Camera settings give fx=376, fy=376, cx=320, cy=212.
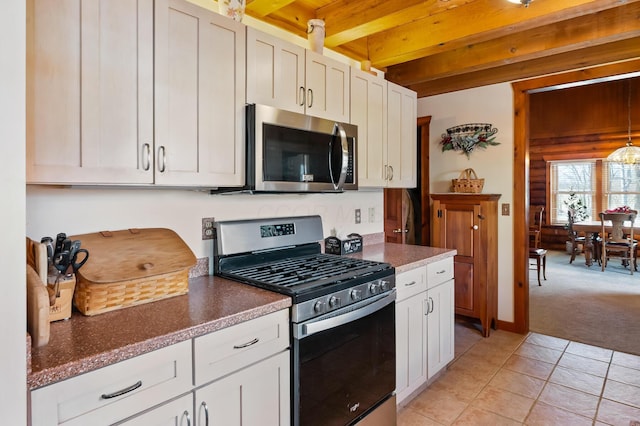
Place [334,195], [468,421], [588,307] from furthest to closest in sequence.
Result: 1. [588,307]
2. [334,195]
3. [468,421]

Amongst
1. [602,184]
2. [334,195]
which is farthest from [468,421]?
[602,184]

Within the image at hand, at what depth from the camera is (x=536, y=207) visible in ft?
28.0

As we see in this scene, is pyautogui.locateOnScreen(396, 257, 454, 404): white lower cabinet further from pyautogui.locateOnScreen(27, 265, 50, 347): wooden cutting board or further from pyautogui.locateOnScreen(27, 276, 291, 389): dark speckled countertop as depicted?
pyautogui.locateOnScreen(27, 265, 50, 347): wooden cutting board

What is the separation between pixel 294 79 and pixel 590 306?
445cm

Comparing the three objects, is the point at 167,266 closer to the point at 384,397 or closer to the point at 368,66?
the point at 384,397

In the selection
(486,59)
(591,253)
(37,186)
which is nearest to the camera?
(37,186)

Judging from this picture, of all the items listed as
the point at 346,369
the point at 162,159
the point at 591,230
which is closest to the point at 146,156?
the point at 162,159

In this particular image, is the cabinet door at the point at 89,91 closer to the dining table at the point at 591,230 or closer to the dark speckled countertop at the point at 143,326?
the dark speckled countertop at the point at 143,326

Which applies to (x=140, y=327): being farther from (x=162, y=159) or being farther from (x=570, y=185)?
(x=570, y=185)

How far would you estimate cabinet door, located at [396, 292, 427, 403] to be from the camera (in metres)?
2.21

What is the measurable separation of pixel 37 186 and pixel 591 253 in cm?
817

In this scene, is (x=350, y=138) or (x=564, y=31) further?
(x=564, y=31)

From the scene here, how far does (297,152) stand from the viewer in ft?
6.55
